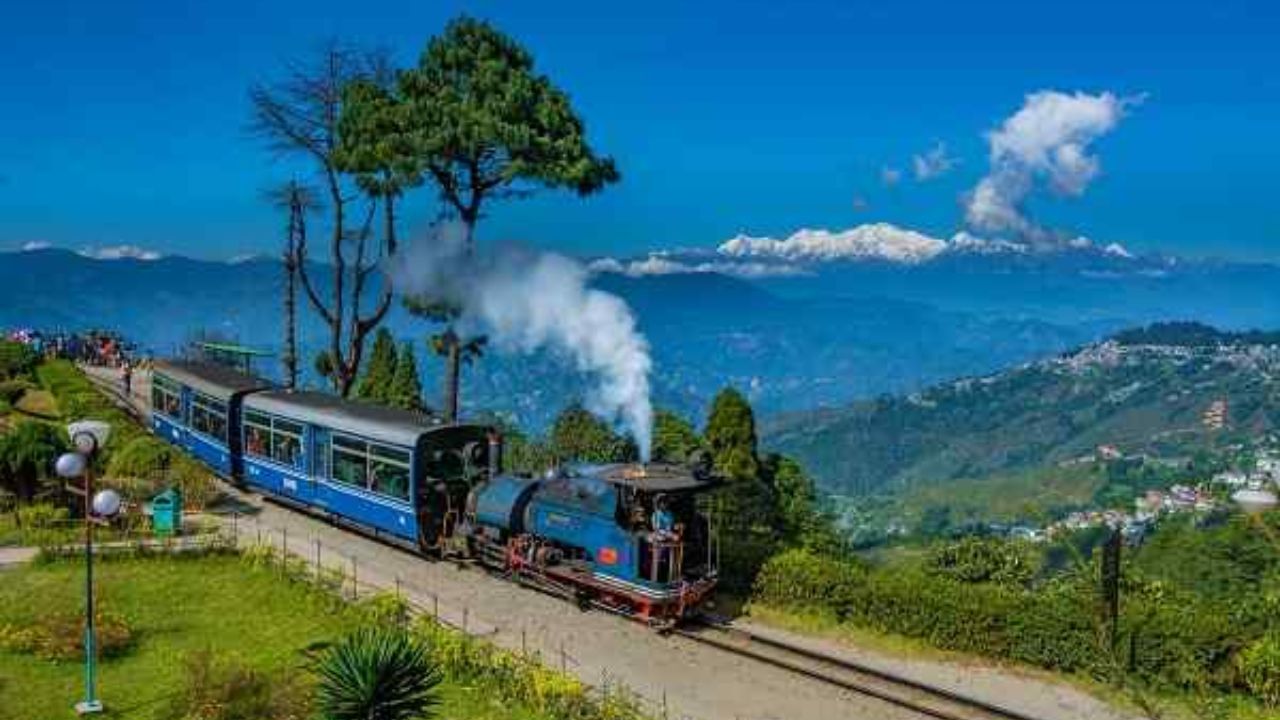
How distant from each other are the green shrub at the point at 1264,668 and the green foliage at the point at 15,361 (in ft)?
144

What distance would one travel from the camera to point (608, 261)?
5591 centimetres

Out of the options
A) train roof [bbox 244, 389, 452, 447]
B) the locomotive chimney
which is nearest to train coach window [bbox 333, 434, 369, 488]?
train roof [bbox 244, 389, 452, 447]

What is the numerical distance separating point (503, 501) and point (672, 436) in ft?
36.7

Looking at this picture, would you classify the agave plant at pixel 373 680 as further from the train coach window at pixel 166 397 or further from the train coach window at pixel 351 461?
the train coach window at pixel 166 397

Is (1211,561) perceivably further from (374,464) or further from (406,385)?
(406,385)

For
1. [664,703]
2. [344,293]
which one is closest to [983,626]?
[664,703]

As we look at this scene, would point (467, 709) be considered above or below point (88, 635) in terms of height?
below

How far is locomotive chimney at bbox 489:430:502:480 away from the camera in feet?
83.8

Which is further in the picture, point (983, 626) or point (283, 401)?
point (283, 401)

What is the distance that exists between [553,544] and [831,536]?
10031mm

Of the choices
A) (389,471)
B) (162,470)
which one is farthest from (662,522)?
(162,470)

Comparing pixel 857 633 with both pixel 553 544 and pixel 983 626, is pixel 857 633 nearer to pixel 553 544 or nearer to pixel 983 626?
pixel 983 626

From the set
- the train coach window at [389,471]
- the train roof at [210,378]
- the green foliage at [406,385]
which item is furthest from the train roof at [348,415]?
the green foliage at [406,385]

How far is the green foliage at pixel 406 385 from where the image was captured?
45062 millimetres
